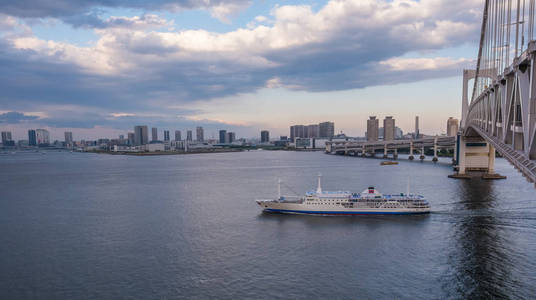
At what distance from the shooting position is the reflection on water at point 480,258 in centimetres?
1030

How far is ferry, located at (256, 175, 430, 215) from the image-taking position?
20.1 metres

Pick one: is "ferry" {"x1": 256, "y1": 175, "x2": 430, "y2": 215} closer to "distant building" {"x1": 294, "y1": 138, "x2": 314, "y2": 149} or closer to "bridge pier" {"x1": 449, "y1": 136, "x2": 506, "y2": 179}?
"bridge pier" {"x1": 449, "y1": 136, "x2": 506, "y2": 179}

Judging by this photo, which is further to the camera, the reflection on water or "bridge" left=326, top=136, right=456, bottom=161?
"bridge" left=326, top=136, right=456, bottom=161

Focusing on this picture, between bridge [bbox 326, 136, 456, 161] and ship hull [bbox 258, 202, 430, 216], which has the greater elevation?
bridge [bbox 326, 136, 456, 161]

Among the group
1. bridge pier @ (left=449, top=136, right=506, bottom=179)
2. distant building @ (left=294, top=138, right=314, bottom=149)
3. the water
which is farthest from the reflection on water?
distant building @ (left=294, top=138, right=314, bottom=149)

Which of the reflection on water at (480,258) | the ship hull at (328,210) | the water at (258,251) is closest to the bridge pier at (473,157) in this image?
the water at (258,251)

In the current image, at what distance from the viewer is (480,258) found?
12.7 m

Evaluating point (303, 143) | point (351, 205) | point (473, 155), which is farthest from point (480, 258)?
point (303, 143)

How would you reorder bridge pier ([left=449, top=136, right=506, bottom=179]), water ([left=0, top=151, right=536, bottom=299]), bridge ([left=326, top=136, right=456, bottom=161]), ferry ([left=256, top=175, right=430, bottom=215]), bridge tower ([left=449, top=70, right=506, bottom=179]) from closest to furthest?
water ([left=0, top=151, right=536, bottom=299]), ferry ([left=256, top=175, right=430, bottom=215]), bridge tower ([left=449, top=70, right=506, bottom=179]), bridge pier ([left=449, top=136, right=506, bottom=179]), bridge ([left=326, top=136, right=456, bottom=161])

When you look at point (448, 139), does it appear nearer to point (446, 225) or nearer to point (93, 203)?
point (446, 225)

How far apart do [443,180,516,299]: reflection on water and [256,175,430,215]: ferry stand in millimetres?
2802

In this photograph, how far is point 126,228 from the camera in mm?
17531

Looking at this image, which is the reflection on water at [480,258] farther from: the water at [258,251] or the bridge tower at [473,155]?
the bridge tower at [473,155]

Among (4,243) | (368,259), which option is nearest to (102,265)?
(4,243)
